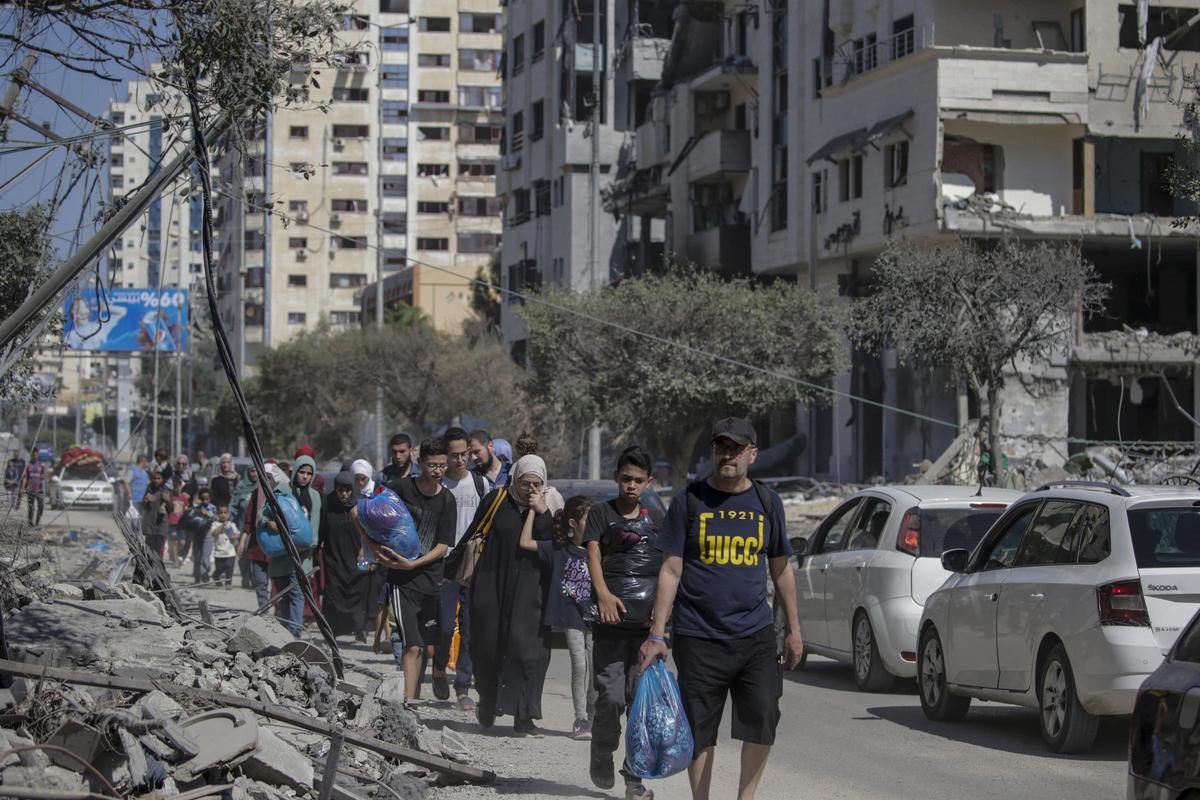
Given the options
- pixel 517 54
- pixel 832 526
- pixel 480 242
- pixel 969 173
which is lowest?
pixel 832 526

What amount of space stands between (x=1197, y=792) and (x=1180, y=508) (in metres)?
4.42

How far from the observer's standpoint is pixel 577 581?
9938 mm

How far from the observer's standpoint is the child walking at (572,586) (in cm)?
995

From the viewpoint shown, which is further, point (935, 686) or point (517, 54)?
point (517, 54)

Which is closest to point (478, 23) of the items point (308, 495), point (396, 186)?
point (396, 186)

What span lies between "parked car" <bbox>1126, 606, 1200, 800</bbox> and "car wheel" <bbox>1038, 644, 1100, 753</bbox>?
371 cm

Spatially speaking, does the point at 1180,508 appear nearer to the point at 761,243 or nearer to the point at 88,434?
the point at 761,243

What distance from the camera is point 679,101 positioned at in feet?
163

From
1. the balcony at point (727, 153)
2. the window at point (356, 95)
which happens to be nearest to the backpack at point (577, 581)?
the balcony at point (727, 153)

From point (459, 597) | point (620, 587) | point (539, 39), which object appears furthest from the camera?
point (539, 39)

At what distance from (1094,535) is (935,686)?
7.49ft

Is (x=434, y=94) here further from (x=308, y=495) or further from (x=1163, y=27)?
(x=308, y=495)

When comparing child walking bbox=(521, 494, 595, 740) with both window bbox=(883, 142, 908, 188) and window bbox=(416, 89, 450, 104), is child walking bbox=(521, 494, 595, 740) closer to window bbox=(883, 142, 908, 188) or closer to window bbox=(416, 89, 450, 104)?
window bbox=(883, 142, 908, 188)

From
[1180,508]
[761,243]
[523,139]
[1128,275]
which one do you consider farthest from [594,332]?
[1180,508]
